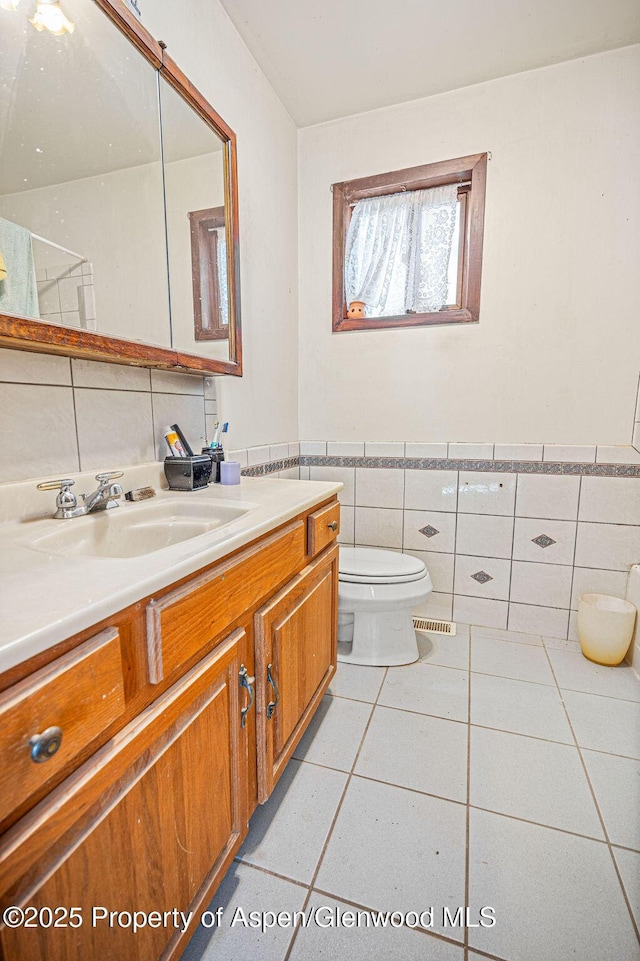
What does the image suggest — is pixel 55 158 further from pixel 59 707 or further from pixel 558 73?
pixel 558 73

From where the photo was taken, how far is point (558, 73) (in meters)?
1.59

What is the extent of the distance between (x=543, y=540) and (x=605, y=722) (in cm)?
70

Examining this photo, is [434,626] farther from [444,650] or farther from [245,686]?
[245,686]

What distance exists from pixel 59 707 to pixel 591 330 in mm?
2008

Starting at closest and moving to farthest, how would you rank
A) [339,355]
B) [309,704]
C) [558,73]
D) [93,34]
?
[93,34], [309,704], [558,73], [339,355]

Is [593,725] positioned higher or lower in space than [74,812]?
lower

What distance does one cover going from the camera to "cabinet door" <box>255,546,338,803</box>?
2.88 ft

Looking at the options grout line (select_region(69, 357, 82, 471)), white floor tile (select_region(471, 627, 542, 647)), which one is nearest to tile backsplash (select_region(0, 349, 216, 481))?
grout line (select_region(69, 357, 82, 471))

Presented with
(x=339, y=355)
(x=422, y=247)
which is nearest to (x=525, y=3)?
(x=422, y=247)

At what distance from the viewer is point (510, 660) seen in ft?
5.51

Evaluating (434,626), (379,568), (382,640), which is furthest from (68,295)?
(434,626)

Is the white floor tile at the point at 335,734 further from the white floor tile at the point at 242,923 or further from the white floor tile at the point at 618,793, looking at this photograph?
the white floor tile at the point at 618,793

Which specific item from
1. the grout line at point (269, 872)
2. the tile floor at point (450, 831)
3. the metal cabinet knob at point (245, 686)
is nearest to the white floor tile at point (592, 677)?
the tile floor at point (450, 831)

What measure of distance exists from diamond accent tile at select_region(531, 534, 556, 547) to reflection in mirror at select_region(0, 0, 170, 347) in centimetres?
165
